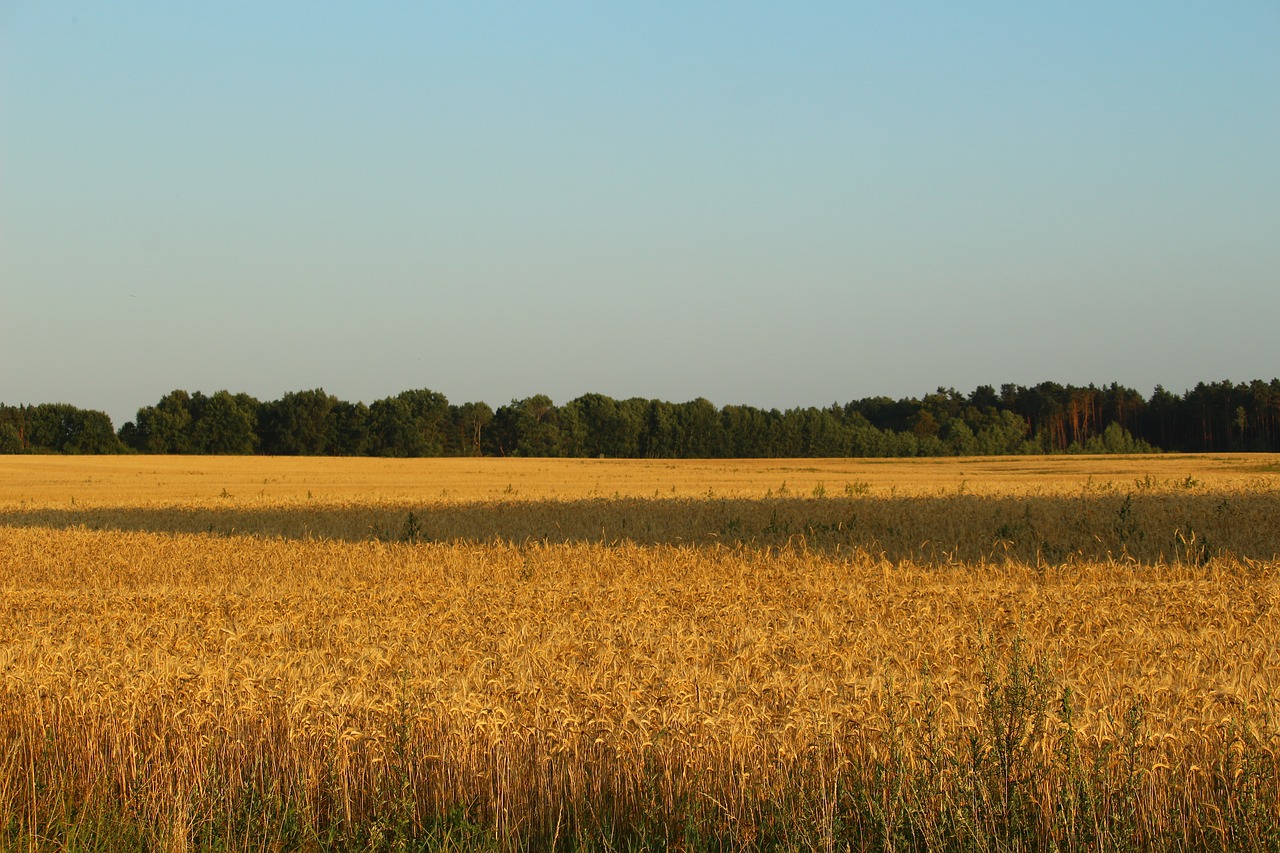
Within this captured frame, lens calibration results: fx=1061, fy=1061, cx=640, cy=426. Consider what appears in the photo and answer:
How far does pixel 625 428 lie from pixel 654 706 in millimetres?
101818

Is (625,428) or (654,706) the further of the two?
(625,428)

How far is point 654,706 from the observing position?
608cm

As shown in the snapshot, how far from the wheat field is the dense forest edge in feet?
286

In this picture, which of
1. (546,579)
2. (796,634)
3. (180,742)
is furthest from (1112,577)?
(180,742)

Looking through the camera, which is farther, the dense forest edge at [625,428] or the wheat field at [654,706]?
the dense forest edge at [625,428]

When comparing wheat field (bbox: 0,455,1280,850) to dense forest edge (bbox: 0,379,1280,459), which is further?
dense forest edge (bbox: 0,379,1280,459)

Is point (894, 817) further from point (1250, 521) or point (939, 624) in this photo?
point (1250, 521)

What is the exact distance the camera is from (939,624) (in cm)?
904

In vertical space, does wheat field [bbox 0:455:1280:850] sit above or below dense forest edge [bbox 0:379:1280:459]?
below

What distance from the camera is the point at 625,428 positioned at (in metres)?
108

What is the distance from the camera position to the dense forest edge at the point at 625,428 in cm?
9875

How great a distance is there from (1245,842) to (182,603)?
967 cm

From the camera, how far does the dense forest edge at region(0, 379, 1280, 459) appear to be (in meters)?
98.8

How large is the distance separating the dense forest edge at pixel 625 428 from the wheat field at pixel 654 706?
87.1 m
